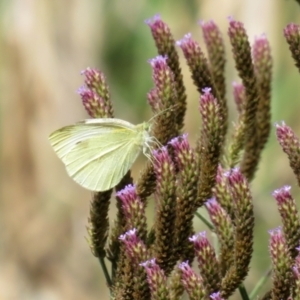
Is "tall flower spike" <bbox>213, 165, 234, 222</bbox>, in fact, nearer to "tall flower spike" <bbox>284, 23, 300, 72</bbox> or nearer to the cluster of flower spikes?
the cluster of flower spikes

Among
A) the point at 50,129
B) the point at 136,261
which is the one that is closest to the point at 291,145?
the point at 136,261

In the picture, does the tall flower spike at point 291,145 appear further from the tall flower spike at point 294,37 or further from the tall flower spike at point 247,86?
the tall flower spike at point 247,86

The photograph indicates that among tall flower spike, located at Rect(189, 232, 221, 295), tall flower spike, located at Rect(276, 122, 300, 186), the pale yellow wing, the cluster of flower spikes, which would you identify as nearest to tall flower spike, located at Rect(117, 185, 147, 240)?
the cluster of flower spikes

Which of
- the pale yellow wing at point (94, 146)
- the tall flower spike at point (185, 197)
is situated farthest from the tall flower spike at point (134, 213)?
the pale yellow wing at point (94, 146)

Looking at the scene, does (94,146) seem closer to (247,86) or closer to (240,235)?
(247,86)

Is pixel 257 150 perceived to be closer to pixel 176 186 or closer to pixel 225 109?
pixel 225 109

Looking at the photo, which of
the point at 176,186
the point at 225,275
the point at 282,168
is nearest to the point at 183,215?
the point at 176,186

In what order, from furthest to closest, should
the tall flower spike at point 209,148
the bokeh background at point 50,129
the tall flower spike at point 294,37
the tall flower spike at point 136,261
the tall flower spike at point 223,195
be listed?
the bokeh background at point 50,129
the tall flower spike at point 294,37
the tall flower spike at point 223,195
the tall flower spike at point 209,148
the tall flower spike at point 136,261
